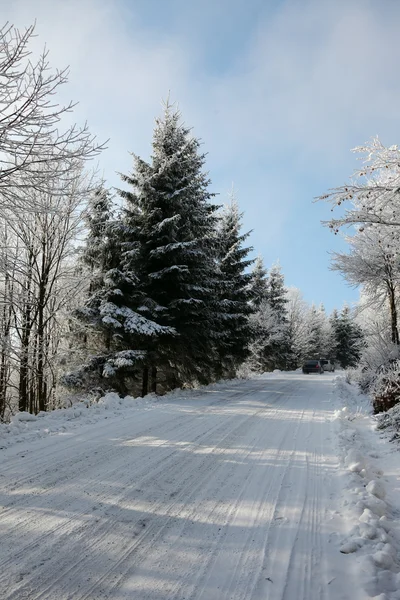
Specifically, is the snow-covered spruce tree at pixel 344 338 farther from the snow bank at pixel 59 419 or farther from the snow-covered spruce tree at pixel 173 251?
the snow bank at pixel 59 419

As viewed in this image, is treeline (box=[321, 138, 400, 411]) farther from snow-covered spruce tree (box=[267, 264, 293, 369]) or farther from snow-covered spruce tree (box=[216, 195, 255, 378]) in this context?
snow-covered spruce tree (box=[267, 264, 293, 369])

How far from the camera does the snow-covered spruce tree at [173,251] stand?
1295cm

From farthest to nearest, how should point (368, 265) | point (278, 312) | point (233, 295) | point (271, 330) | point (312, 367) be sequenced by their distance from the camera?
point (278, 312) < point (312, 367) < point (271, 330) < point (233, 295) < point (368, 265)

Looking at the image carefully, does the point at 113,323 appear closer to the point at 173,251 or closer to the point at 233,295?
the point at 173,251

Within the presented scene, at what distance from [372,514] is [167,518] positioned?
77.2 inches

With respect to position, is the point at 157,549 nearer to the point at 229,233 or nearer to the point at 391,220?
the point at 391,220

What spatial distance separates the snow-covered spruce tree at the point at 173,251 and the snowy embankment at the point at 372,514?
25.7ft

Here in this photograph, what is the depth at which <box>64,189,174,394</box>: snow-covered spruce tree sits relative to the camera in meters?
11.9

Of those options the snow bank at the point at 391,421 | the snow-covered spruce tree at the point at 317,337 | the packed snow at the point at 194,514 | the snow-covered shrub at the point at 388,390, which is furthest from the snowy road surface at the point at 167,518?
the snow-covered spruce tree at the point at 317,337

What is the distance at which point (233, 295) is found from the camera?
19.7 metres

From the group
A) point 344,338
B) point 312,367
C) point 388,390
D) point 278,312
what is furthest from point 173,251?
point 344,338

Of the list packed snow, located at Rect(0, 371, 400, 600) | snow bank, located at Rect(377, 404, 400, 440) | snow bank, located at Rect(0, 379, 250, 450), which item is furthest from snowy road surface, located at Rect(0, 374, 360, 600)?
snow bank, located at Rect(377, 404, 400, 440)

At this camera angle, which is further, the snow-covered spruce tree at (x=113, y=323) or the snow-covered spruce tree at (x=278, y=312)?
the snow-covered spruce tree at (x=278, y=312)

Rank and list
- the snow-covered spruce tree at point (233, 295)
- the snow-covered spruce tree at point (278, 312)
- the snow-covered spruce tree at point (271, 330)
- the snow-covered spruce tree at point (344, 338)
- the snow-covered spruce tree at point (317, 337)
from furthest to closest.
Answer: the snow-covered spruce tree at point (344, 338), the snow-covered spruce tree at point (317, 337), the snow-covered spruce tree at point (278, 312), the snow-covered spruce tree at point (271, 330), the snow-covered spruce tree at point (233, 295)
